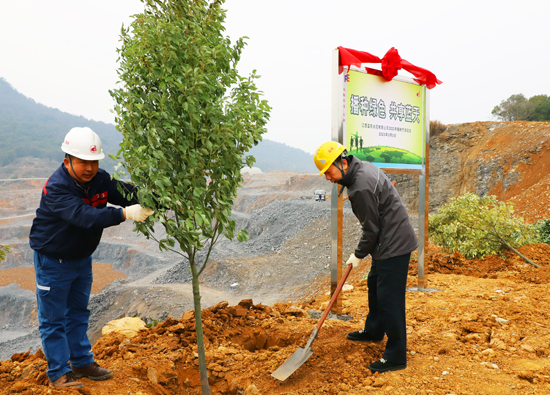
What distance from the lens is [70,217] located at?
108 inches

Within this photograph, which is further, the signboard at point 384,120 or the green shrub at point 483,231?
the green shrub at point 483,231

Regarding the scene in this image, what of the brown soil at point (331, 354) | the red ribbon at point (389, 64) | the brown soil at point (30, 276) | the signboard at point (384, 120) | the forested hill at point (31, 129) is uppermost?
the forested hill at point (31, 129)

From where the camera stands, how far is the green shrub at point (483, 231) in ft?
25.1

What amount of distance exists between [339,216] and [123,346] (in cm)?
294

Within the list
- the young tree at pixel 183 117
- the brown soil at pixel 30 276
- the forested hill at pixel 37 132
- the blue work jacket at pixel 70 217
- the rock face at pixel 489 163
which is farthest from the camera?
the forested hill at pixel 37 132

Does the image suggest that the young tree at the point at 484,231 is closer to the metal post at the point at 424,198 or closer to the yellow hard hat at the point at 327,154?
the metal post at the point at 424,198

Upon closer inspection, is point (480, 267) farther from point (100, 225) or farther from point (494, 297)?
point (100, 225)

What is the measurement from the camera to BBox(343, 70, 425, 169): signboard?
15.7ft

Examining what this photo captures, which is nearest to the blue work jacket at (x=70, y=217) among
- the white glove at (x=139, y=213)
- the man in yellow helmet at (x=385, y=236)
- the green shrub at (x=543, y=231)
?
the white glove at (x=139, y=213)

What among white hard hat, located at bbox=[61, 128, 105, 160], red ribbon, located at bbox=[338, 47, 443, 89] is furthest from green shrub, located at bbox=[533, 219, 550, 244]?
white hard hat, located at bbox=[61, 128, 105, 160]

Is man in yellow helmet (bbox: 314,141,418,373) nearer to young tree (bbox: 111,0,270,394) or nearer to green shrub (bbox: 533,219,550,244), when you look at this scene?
young tree (bbox: 111,0,270,394)

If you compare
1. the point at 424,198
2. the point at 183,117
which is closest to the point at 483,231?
the point at 424,198

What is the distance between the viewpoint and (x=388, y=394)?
2848 mm

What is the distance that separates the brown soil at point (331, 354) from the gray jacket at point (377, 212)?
3.58 ft
